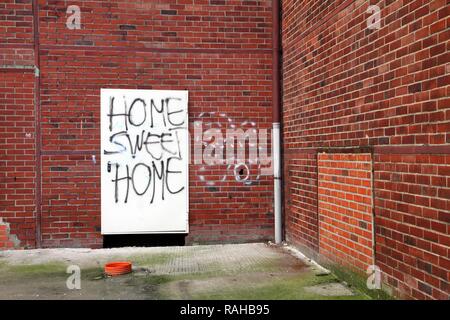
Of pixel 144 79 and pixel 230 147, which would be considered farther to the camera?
pixel 230 147

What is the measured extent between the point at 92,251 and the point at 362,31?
462cm

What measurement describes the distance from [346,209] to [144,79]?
3614 millimetres

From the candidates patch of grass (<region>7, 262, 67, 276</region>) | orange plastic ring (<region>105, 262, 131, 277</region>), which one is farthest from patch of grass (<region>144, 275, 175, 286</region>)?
patch of grass (<region>7, 262, 67, 276</region>)

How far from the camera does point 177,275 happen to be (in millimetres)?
5402

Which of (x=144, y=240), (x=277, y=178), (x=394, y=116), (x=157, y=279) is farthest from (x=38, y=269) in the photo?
(x=394, y=116)

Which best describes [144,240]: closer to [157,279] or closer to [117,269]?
[117,269]

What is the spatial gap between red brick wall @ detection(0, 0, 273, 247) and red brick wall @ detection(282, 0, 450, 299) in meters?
1.33

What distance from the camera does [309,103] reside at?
240 inches

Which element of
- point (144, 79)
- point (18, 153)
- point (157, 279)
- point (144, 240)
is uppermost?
point (144, 79)

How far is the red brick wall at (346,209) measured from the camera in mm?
4551

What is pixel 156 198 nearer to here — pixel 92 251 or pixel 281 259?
pixel 92 251

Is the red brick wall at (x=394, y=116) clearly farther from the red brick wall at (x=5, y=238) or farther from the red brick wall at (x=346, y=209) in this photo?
the red brick wall at (x=5, y=238)

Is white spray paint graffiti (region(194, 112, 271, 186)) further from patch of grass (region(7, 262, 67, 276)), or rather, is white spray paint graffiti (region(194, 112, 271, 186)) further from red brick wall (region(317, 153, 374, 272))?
patch of grass (region(7, 262, 67, 276))

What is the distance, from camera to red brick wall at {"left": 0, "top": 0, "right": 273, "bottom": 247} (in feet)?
22.5
